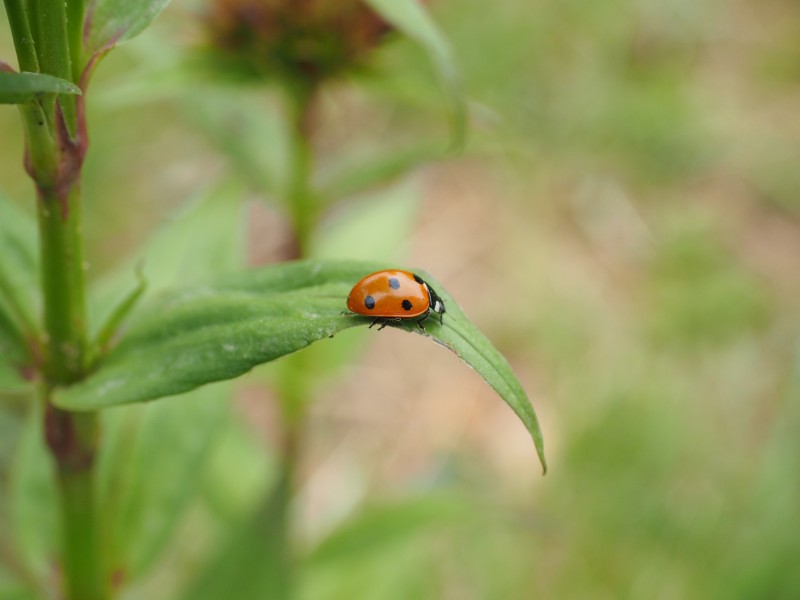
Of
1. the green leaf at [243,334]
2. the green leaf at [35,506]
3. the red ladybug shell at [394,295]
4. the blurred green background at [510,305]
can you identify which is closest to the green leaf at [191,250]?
the blurred green background at [510,305]

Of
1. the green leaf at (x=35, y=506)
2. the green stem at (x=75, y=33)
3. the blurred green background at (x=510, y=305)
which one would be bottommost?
the blurred green background at (x=510, y=305)

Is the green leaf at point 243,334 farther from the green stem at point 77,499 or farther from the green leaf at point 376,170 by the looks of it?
the green leaf at point 376,170

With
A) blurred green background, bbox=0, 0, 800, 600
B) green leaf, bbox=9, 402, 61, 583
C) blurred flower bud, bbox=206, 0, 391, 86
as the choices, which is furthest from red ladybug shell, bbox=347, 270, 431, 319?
blurred flower bud, bbox=206, 0, 391, 86

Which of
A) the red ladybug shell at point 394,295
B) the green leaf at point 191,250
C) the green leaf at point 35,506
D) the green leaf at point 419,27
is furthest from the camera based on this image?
the green leaf at point 191,250

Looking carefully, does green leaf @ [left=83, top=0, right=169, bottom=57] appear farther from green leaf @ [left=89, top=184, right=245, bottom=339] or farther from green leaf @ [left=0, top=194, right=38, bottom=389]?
green leaf @ [left=89, top=184, right=245, bottom=339]

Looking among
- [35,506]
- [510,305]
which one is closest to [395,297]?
[35,506]

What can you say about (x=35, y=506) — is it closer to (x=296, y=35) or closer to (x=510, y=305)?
(x=296, y=35)

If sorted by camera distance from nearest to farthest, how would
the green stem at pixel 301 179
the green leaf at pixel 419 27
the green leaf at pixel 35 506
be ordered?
the green leaf at pixel 419 27
the green leaf at pixel 35 506
the green stem at pixel 301 179
